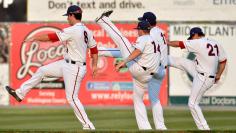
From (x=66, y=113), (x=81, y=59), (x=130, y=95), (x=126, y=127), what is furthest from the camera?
(x=130, y=95)

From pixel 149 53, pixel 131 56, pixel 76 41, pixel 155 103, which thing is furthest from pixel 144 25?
pixel 155 103

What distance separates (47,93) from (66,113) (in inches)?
74.9

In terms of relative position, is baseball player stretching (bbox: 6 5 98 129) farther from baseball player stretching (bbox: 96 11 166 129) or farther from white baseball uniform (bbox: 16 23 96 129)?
baseball player stretching (bbox: 96 11 166 129)

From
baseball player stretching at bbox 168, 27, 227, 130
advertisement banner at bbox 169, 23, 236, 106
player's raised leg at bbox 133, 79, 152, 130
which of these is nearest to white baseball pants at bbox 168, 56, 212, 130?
baseball player stretching at bbox 168, 27, 227, 130

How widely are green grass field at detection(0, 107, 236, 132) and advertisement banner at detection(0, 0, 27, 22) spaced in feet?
8.02

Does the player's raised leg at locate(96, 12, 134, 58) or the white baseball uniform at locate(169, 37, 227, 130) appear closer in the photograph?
the player's raised leg at locate(96, 12, 134, 58)

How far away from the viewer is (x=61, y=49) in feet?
69.7

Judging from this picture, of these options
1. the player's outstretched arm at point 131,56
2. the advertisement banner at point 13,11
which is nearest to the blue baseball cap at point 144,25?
the player's outstretched arm at point 131,56

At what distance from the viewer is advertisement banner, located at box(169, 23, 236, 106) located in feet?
68.5

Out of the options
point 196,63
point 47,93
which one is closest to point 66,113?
point 47,93

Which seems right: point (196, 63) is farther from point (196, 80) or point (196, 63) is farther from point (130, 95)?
point (130, 95)

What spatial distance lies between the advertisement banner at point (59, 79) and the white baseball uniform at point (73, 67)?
23.6ft

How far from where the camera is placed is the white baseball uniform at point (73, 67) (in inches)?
537

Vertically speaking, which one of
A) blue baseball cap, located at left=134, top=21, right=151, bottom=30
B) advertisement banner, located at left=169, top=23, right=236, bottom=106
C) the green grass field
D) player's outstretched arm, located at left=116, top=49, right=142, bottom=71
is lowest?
the green grass field
